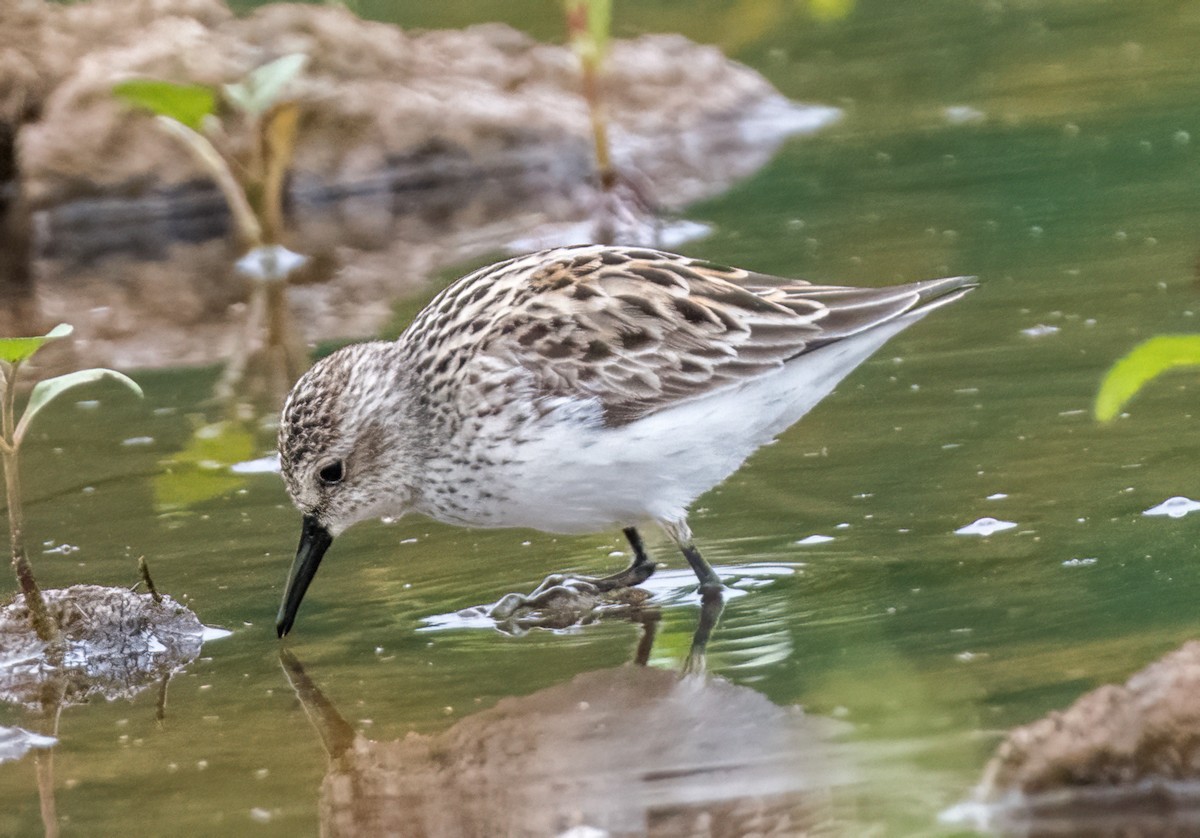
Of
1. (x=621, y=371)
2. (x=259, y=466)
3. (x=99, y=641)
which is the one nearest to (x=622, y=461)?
(x=621, y=371)

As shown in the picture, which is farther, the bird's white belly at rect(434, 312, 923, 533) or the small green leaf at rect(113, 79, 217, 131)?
the small green leaf at rect(113, 79, 217, 131)

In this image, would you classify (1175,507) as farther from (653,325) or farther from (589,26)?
(589,26)

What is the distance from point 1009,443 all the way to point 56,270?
23.1ft

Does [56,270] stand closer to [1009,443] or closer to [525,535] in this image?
[525,535]

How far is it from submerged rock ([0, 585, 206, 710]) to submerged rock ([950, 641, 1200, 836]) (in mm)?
2889

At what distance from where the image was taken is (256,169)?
38.7 ft

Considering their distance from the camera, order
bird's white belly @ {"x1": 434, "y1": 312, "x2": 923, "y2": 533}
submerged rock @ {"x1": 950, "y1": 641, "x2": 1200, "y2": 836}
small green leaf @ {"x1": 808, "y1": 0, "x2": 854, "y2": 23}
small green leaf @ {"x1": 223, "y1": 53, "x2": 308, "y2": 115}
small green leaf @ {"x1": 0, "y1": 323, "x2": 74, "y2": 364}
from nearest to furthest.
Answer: submerged rock @ {"x1": 950, "y1": 641, "x2": 1200, "y2": 836}
small green leaf @ {"x1": 0, "y1": 323, "x2": 74, "y2": 364}
bird's white belly @ {"x1": 434, "y1": 312, "x2": 923, "y2": 533}
small green leaf @ {"x1": 223, "y1": 53, "x2": 308, "y2": 115}
small green leaf @ {"x1": 808, "y1": 0, "x2": 854, "y2": 23}

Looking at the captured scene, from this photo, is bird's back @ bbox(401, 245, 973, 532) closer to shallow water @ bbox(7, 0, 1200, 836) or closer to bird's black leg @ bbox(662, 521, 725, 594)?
bird's black leg @ bbox(662, 521, 725, 594)

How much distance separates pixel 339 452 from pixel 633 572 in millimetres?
1057

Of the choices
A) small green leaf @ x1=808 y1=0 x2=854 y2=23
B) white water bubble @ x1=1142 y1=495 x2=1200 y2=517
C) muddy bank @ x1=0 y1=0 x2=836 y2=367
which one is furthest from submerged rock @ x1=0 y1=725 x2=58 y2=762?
small green leaf @ x1=808 y1=0 x2=854 y2=23

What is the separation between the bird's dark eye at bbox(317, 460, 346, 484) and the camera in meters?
6.33

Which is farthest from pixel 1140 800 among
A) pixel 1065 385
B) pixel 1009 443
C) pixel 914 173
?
pixel 914 173

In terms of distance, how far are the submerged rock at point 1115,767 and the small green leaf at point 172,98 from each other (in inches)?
281

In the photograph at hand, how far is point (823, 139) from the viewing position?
12.5 meters
